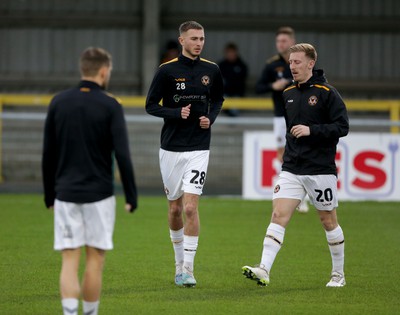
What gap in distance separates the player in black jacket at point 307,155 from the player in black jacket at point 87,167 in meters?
2.34

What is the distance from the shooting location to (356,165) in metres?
17.1

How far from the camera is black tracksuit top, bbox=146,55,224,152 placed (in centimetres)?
910

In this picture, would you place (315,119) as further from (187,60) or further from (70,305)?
(70,305)

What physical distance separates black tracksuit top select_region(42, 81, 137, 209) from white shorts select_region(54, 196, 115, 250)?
56mm

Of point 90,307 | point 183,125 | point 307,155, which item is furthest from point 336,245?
point 90,307

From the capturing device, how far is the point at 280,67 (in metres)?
14.4

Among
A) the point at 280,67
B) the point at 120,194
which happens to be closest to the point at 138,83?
the point at 120,194

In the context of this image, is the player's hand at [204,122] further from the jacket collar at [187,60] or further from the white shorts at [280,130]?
the white shorts at [280,130]

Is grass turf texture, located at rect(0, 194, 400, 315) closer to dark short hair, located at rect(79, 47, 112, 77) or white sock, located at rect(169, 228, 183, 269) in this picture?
white sock, located at rect(169, 228, 183, 269)

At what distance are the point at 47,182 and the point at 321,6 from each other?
19.7 m

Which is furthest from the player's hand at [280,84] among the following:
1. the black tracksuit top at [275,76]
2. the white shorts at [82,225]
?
the white shorts at [82,225]

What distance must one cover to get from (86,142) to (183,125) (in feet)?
8.84

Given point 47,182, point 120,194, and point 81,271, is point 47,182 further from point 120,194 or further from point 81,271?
point 120,194

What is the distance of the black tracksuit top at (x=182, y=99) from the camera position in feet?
29.9
